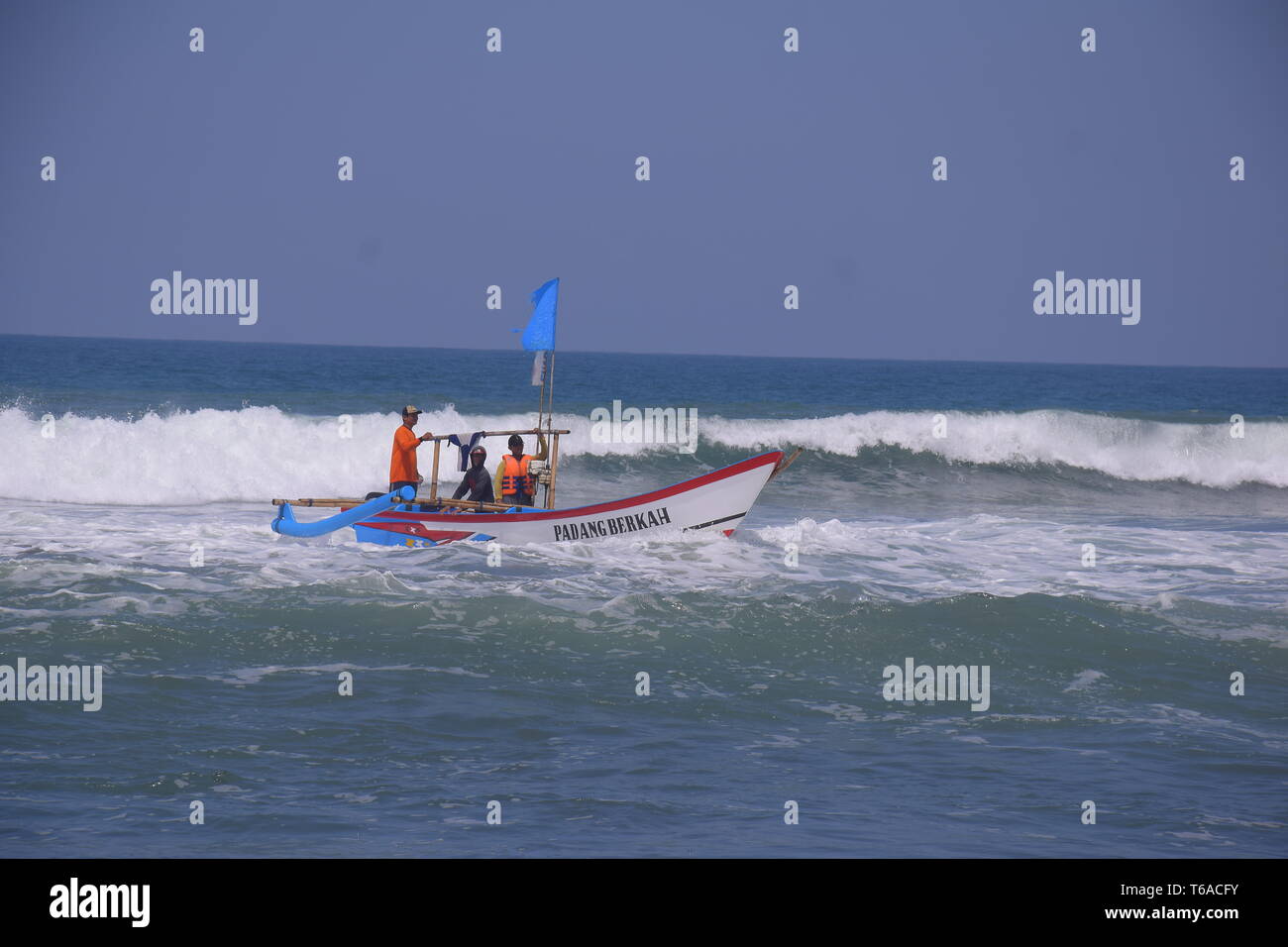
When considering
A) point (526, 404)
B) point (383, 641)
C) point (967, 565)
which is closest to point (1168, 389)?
point (526, 404)

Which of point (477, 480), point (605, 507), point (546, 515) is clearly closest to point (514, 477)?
point (477, 480)

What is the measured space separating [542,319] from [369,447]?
12831 mm

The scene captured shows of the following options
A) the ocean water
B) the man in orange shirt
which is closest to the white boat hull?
the ocean water

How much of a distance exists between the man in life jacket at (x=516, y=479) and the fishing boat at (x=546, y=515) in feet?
1.39

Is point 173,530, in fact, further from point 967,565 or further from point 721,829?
point 721,829

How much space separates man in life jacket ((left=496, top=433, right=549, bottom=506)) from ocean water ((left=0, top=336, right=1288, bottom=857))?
3.74 ft

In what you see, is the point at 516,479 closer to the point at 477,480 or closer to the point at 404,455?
the point at 477,480

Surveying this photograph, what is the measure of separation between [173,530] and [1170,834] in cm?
1272

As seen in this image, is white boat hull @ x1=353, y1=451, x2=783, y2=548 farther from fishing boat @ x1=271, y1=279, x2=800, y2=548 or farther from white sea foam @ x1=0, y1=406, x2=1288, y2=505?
white sea foam @ x1=0, y1=406, x2=1288, y2=505

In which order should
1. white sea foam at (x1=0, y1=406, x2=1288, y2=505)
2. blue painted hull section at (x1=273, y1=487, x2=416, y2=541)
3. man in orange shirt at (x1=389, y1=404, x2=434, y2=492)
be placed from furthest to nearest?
1. white sea foam at (x1=0, y1=406, x2=1288, y2=505)
2. man in orange shirt at (x1=389, y1=404, x2=434, y2=492)
3. blue painted hull section at (x1=273, y1=487, x2=416, y2=541)

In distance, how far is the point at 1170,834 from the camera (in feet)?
21.6

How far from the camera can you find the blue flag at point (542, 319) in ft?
49.2

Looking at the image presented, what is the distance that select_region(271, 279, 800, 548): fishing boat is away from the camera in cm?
1424

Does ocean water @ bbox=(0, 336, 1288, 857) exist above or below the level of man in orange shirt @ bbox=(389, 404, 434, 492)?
below
